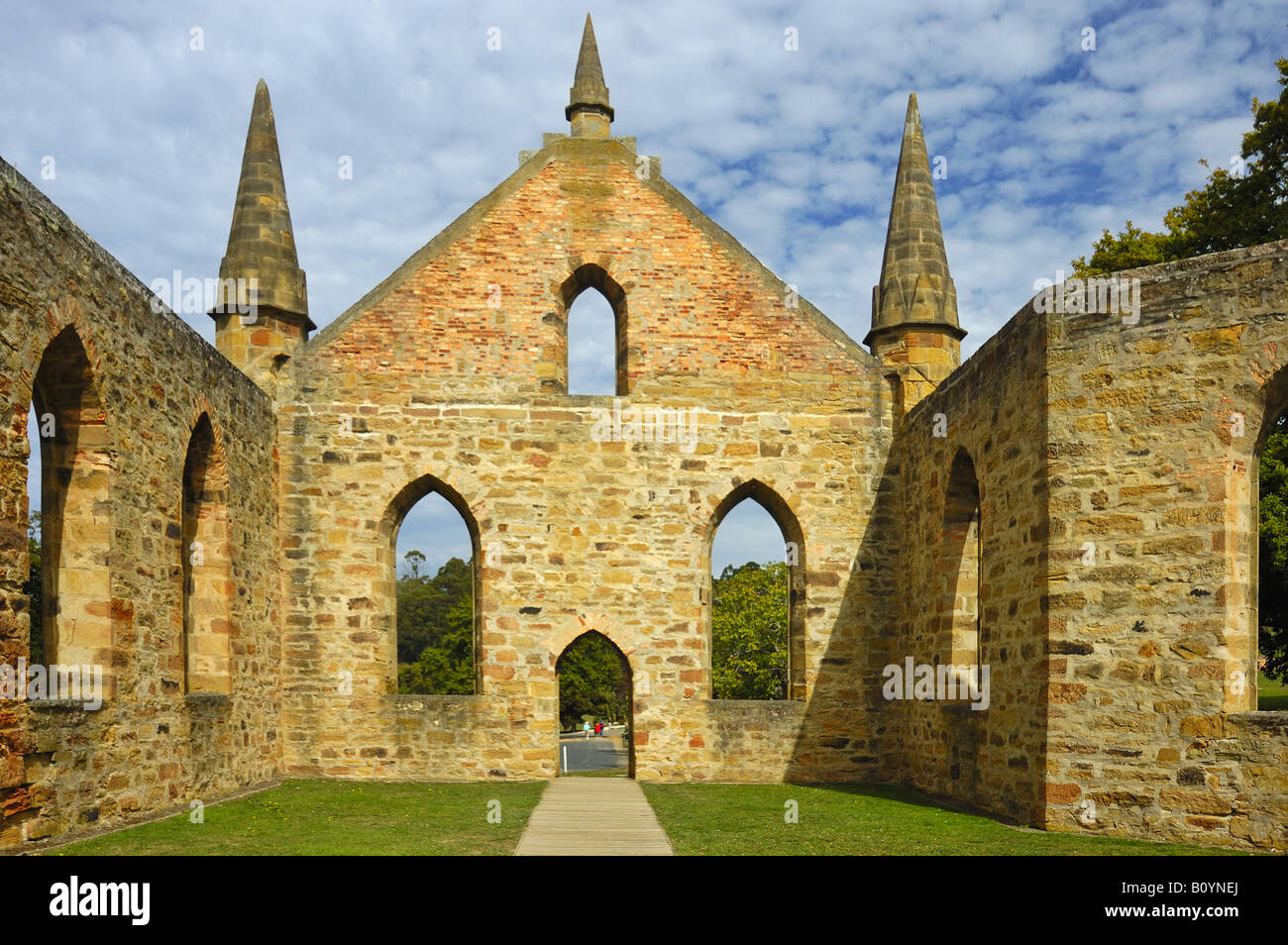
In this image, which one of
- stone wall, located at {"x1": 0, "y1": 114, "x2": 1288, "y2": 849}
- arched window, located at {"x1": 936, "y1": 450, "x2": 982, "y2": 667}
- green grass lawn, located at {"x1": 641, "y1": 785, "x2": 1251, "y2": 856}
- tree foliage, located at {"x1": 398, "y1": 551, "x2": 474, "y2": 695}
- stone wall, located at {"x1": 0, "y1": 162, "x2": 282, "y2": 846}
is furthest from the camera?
tree foliage, located at {"x1": 398, "y1": 551, "x2": 474, "y2": 695}

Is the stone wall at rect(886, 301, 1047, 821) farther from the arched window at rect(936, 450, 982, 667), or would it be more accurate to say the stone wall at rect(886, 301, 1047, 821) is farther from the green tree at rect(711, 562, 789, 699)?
the green tree at rect(711, 562, 789, 699)

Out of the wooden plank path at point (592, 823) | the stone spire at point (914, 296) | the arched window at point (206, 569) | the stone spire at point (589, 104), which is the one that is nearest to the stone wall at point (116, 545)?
the arched window at point (206, 569)

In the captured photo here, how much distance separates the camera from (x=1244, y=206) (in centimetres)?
1922

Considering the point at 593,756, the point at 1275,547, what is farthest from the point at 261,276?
the point at 593,756

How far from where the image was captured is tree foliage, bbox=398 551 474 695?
35000 mm

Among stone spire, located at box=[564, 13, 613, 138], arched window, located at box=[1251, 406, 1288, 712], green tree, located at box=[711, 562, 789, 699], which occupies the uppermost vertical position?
stone spire, located at box=[564, 13, 613, 138]

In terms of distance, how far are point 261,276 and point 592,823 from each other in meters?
8.49

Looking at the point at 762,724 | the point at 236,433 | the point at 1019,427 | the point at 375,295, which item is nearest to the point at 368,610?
the point at 236,433

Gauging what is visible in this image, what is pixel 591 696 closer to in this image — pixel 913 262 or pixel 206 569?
pixel 913 262

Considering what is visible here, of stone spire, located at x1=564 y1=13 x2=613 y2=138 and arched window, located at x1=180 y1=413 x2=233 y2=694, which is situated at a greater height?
stone spire, located at x1=564 y1=13 x2=613 y2=138

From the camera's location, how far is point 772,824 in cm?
997

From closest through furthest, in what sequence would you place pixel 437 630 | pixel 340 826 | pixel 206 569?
1. pixel 340 826
2. pixel 206 569
3. pixel 437 630

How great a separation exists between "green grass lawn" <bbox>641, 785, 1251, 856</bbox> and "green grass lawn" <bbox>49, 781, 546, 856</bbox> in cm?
149

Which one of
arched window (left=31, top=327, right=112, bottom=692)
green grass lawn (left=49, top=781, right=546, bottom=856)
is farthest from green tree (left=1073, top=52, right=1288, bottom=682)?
arched window (left=31, top=327, right=112, bottom=692)
